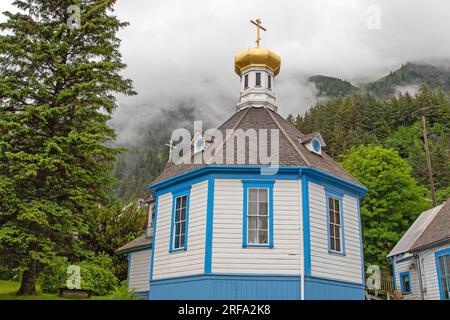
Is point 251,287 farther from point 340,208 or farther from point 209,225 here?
point 340,208

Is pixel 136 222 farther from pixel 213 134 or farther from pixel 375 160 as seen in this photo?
pixel 375 160

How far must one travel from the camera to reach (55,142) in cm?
1555

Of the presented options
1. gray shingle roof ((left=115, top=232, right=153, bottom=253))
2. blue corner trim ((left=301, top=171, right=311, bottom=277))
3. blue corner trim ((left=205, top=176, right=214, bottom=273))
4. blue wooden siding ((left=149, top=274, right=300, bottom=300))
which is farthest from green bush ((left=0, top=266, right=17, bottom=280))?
blue corner trim ((left=301, top=171, right=311, bottom=277))

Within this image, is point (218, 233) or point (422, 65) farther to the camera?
point (422, 65)

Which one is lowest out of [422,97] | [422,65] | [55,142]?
[55,142]

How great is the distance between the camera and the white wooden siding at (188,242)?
41.6ft

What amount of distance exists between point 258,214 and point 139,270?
29.5 ft

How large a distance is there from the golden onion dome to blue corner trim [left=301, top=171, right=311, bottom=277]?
22.4 feet

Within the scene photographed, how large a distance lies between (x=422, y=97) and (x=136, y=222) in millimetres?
63944

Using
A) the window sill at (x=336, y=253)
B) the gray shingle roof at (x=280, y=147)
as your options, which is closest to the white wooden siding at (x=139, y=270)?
the gray shingle roof at (x=280, y=147)

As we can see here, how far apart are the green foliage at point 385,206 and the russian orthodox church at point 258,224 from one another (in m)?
14.2

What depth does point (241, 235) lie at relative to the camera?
1250 centimetres

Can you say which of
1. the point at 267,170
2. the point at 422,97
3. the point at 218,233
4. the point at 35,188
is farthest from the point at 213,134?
the point at 422,97

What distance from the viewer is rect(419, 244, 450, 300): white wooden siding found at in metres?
18.5
